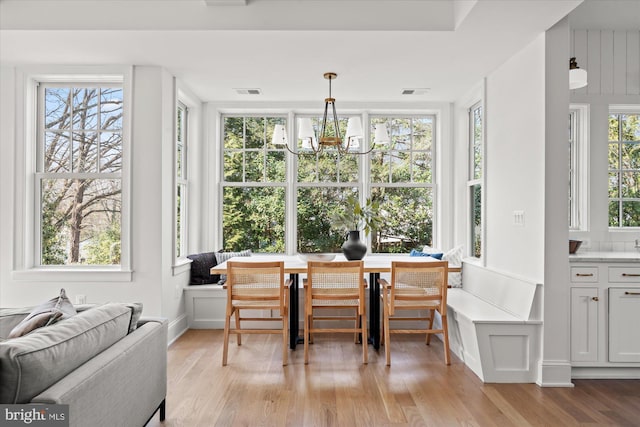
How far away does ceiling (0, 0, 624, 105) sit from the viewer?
3.02m

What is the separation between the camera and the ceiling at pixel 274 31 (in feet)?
9.91

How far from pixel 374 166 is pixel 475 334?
268cm

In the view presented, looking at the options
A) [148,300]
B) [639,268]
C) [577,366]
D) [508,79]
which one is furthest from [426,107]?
[148,300]

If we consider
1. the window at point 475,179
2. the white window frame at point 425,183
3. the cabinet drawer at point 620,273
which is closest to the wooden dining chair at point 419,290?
the cabinet drawer at point 620,273

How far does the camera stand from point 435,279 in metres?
3.45

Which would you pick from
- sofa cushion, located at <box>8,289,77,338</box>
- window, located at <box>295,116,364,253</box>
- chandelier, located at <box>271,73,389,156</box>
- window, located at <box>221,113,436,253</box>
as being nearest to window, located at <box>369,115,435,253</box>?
window, located at <box>221,113,436,253</box>

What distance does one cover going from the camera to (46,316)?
171cm

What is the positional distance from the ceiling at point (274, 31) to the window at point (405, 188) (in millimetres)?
1599

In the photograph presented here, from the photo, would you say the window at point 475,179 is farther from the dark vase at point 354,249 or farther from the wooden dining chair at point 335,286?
the wooden dining chair at point 335,286

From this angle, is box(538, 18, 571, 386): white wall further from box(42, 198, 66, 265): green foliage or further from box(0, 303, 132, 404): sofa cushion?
box(42, 198, 66, 265): green foliage

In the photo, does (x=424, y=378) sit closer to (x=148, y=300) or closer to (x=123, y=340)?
(x=123, y=340)

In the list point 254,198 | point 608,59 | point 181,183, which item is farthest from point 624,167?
point 181,183

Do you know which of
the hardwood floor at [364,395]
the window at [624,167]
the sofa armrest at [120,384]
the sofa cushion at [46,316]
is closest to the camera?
the sofa armrest at [120,384]

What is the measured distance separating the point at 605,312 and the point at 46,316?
3.51m
